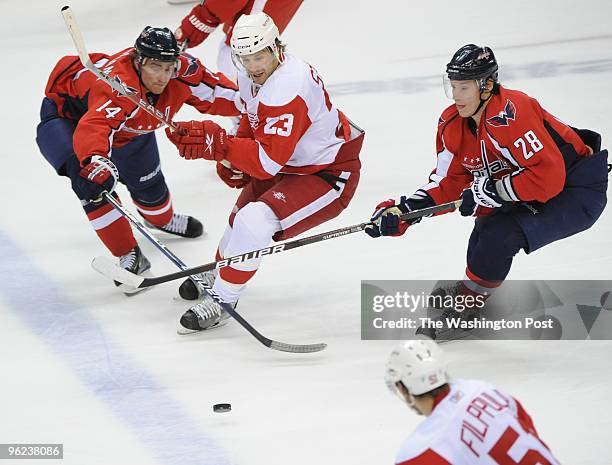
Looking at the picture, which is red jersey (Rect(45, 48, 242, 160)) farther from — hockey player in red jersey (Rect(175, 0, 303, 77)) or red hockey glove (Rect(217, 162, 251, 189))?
hockey player in red jersey (Rect(175, 0, 303, 77))

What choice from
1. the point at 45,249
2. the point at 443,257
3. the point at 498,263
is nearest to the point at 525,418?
the point at 498,263

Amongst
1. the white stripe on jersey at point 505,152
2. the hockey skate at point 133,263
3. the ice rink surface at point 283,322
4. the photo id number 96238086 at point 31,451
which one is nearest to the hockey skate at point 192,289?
the ice rink surface at point 283,322

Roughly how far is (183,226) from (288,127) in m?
1.08

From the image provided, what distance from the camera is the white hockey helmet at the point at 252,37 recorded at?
3.28m

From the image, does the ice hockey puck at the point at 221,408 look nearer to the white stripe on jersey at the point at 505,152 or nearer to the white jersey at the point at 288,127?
the white jersey at the point at 288,127

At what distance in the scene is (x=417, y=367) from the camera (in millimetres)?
1957

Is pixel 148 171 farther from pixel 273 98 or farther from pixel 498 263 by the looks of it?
pixel 498 263

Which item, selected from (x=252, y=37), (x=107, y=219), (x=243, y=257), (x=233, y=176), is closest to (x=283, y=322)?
(x=243, y=257)

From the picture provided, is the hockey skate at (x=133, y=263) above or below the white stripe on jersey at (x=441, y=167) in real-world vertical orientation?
below

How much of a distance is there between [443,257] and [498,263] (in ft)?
2.40

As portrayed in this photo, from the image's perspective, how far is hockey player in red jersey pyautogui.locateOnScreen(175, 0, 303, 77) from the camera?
4578 mm

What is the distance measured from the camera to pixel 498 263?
3225 mm

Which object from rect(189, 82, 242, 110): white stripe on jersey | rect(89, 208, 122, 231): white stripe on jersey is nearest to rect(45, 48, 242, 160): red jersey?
rect(189, 82, 242, 110): white stripe on jersey

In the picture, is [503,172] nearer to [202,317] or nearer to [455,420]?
[202,317]
